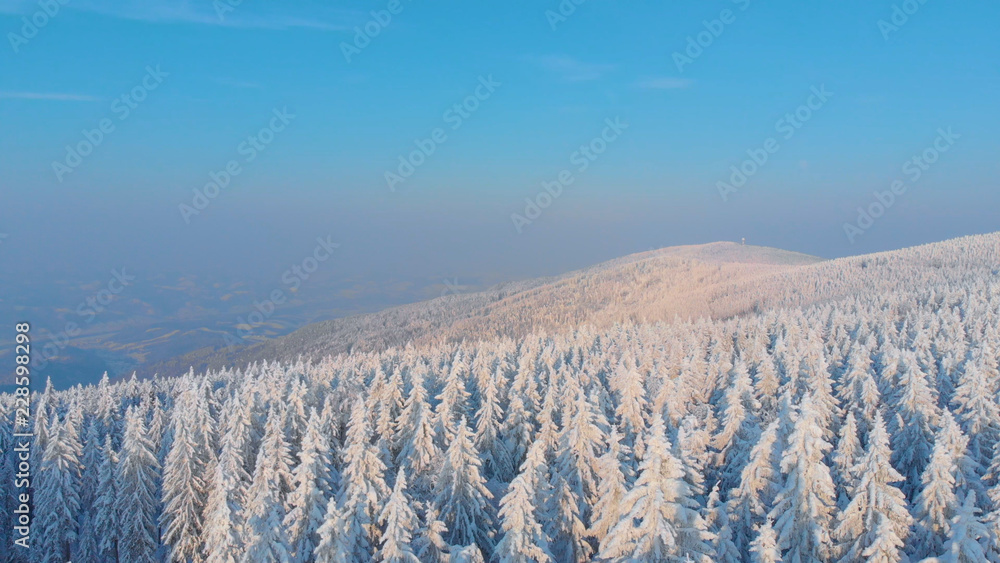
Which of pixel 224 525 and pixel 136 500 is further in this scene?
pixel 136 500

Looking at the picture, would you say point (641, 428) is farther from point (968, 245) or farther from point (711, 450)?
point (968, 245)

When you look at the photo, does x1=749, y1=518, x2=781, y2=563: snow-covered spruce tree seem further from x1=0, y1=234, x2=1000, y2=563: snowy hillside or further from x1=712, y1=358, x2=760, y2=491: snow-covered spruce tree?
x1=712, y1=358, x2=760, y2=491: snow-covered spruce tree

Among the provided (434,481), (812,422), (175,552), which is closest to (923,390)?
(812,422)

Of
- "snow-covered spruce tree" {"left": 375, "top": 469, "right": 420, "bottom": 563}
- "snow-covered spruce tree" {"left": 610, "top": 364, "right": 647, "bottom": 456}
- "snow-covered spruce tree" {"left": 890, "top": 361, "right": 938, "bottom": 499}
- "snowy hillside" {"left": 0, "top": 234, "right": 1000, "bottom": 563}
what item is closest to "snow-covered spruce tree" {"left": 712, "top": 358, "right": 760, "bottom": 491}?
"snowy hillside" {"left": 0, "top": 234, "right": 1000, "bottom": 563}

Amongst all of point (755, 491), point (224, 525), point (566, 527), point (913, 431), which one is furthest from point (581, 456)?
point (913, 431)

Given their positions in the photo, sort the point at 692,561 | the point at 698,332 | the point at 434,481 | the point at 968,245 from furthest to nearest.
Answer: the point at 968,245
the point at 698,332
the point at 434,481
the point at 692,561

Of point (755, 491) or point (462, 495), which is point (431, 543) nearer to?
point (462, 495)

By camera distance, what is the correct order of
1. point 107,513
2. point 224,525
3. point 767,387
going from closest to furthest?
point 224,525, point 107,513, point 767,387
